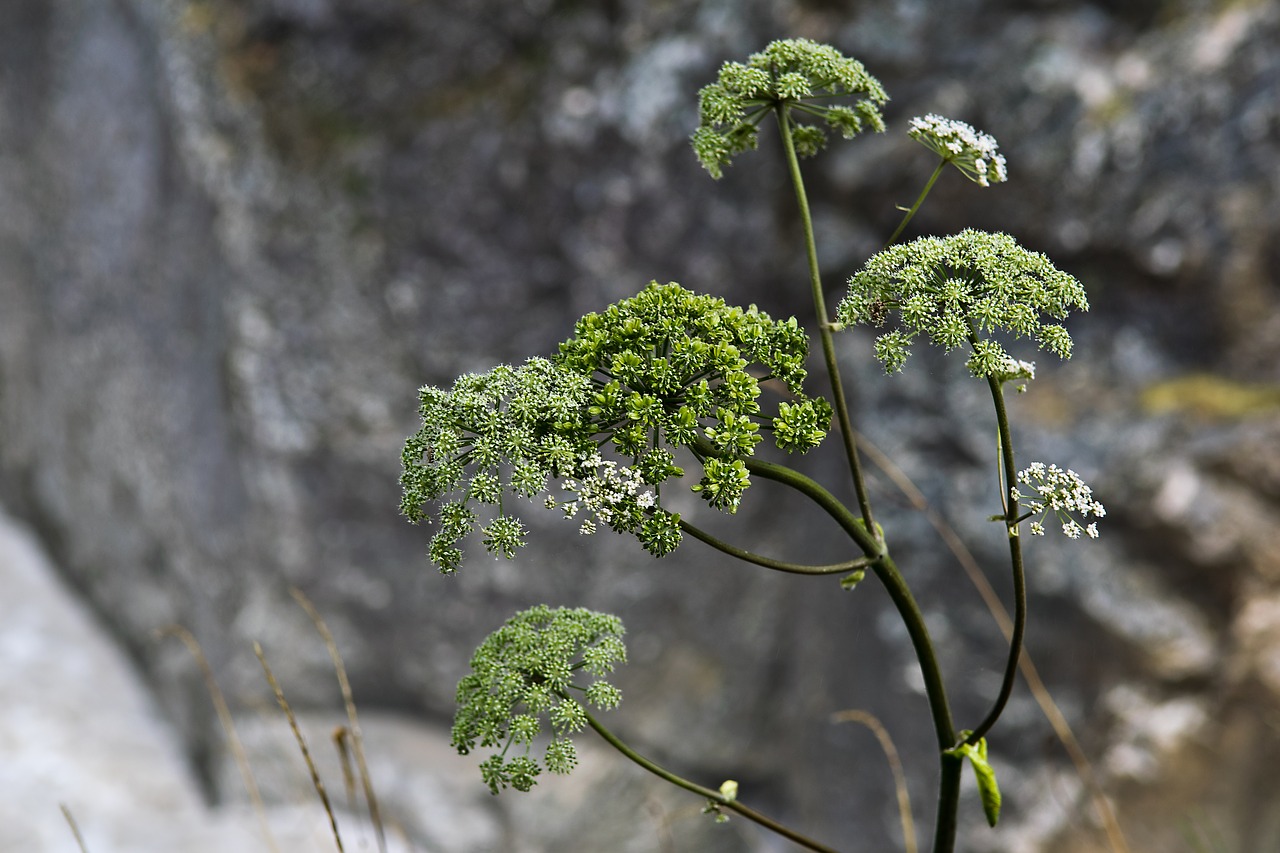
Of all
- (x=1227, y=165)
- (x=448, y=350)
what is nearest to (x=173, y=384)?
(x=448, y=350)

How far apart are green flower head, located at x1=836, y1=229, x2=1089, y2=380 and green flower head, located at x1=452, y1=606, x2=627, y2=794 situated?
34 cm

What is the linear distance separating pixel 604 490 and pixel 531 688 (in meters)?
0.21

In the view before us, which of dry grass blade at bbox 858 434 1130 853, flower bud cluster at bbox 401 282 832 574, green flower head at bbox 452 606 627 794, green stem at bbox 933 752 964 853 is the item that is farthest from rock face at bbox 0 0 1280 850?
flower bud cluster at bbox 401 282 832 574

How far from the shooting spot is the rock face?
2.79m

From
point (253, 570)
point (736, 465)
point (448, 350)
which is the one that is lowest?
point (736, 465)

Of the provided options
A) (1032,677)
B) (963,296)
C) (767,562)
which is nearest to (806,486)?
(767,562)

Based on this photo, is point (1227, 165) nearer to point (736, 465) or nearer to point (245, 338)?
point (736, 465)

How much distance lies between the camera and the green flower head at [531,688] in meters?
0.82

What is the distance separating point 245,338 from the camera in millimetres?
→ 3594

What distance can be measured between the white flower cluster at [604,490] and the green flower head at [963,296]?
0.21 meters

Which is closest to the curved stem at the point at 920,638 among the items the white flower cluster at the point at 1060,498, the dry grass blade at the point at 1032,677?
the white flower cluster at the point at 1060,498

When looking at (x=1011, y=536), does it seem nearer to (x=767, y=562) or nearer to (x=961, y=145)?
(x=767, y=562)

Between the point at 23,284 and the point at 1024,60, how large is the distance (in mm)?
4544

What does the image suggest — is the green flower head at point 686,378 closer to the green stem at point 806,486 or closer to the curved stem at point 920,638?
the green stem at point 806,486
